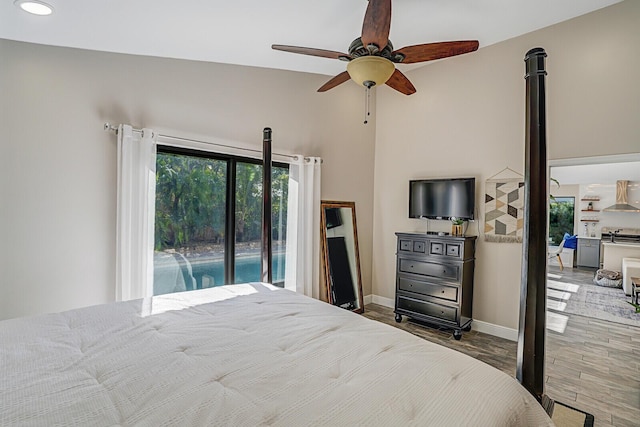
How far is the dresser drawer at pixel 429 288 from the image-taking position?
3.66 m

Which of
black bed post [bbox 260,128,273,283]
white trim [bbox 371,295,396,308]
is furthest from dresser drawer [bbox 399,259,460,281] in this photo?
black bed post [bbox 260,128,273,283]

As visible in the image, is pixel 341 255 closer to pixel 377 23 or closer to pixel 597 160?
pixel 597 160

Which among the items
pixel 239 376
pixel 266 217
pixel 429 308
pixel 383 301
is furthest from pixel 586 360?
pixel 239 376

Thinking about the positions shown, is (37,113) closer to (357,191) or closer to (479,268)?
(357,191)

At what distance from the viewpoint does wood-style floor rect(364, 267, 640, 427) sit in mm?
2393

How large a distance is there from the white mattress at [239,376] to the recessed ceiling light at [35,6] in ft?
5.47

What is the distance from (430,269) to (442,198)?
0.90 meters

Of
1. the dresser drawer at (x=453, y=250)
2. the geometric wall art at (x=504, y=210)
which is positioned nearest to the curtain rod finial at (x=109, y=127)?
the dresser drawer at (x=453, y=250)

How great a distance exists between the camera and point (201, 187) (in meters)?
3.26

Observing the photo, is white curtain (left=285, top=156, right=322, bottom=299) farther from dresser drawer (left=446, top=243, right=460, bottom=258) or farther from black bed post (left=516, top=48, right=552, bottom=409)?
black bed post (left=516, top=48, right=552, bottom=409)

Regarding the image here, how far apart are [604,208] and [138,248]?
10.9m

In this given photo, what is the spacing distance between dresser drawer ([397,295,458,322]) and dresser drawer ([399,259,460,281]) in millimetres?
349

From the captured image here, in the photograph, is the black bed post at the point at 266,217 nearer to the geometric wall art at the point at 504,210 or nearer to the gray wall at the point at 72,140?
the gray wall at the point at 72,140

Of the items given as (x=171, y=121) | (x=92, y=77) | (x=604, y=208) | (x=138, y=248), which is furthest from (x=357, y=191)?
(x=604, y=208)
